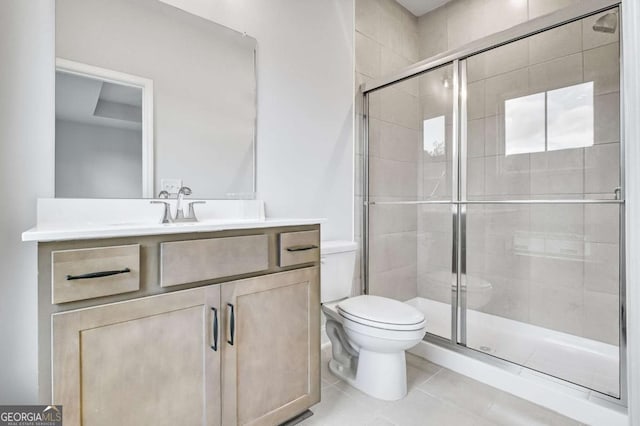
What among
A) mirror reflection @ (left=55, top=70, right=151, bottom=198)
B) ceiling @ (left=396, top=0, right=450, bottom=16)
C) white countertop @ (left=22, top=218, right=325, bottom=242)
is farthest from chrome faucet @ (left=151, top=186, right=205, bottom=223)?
ceiling @ (left=396, top=0, right=450, bottom=16)

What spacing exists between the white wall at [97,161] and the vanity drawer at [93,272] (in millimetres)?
581

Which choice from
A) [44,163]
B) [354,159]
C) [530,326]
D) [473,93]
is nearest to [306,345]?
[44,163]

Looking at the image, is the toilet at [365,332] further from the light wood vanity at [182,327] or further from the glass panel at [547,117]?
the glass panel at [547,117]

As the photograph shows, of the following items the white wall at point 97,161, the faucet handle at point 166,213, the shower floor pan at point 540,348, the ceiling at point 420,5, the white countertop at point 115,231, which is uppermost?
the ceiling at point 420,5

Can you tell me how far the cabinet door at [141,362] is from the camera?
90cm

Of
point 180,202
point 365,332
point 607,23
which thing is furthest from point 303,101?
point 607,23

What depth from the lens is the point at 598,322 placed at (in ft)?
6.72

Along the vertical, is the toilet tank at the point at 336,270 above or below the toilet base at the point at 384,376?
above

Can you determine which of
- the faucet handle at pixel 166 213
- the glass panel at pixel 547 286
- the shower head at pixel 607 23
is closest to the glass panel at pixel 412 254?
the glass panel at pixel 547 286

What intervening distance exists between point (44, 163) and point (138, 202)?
0.36 m

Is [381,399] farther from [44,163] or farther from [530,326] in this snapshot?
[44,163]

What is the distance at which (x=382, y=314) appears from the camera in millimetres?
1654

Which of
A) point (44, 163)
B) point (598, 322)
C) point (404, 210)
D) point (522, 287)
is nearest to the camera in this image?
point (44, 163)

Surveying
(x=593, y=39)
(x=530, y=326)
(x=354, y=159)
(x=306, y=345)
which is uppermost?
(x=593, y=39)
